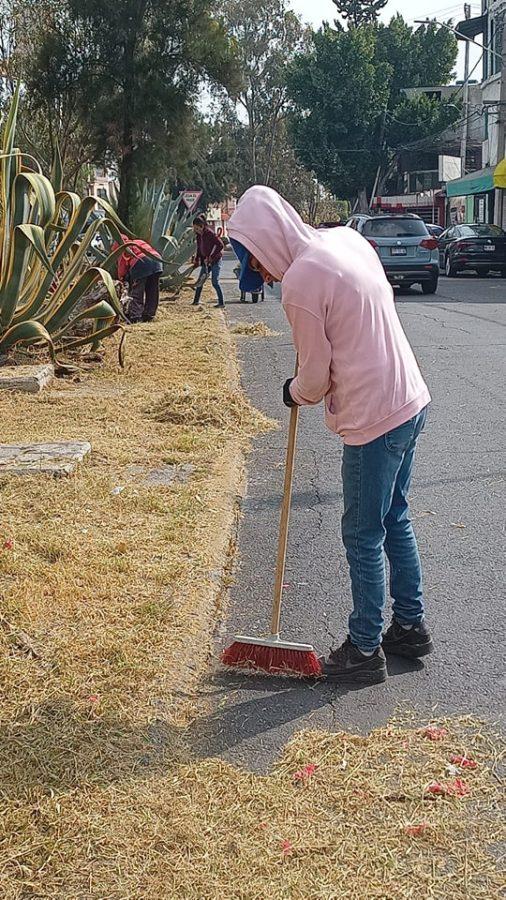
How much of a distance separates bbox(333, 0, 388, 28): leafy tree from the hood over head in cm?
6207

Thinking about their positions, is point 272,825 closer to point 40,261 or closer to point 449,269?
point 40,261

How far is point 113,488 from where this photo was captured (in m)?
6.11

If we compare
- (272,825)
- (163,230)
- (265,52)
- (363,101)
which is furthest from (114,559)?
(265,52)

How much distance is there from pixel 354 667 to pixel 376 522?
577 millimetres

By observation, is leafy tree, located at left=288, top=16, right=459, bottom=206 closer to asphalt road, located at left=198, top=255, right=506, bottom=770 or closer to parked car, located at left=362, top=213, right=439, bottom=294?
parked car, located at left=362, top=213, right=439, bottom=294

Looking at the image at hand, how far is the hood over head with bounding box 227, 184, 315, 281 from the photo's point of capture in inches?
136

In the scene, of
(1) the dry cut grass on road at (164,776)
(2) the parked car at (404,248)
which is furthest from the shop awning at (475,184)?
(1) the dry cut grass on road at (164,776)

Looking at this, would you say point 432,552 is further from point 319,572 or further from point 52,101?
point 52,101

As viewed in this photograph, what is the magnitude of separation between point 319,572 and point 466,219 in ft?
153

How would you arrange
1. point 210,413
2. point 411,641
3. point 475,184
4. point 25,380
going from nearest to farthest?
point 411,641 < point 210,413 < point 25,380 < point 475,184

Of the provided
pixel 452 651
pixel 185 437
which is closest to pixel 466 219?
pixel 185 437

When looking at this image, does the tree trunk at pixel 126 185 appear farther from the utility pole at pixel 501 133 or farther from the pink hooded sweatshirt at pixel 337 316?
the utility pole at pixel 501 133

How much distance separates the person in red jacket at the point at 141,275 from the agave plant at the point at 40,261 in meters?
1.89

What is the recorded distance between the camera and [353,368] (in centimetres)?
352
